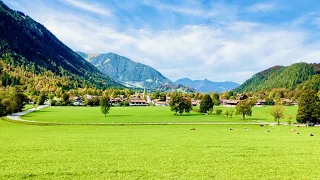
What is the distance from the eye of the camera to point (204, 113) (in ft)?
450

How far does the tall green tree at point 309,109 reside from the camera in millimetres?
86938

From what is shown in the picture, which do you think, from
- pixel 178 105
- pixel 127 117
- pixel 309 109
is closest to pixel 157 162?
pixel 309 109

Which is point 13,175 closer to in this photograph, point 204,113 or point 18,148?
point 18,148

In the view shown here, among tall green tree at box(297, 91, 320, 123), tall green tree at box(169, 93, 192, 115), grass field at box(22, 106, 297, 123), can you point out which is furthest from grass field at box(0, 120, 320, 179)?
tall green tree at box(169, 93, 192, 115)

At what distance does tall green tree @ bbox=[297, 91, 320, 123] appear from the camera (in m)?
86.9

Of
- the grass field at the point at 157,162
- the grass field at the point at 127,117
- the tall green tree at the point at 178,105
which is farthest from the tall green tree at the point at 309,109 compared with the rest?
the grass field at the point at 157,162

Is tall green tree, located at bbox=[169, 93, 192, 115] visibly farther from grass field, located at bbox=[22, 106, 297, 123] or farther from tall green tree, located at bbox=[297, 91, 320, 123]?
tall green tree, located at bbox=[297, 91, 320, 123]

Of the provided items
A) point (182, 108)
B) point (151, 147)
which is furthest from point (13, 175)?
point (182, 108)

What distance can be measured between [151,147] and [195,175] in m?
15.1

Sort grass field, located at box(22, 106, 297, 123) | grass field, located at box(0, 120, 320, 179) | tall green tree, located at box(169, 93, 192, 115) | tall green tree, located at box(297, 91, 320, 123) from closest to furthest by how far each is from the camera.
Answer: grass field, located at box(0, 120, 320, 179)
tall green tree, located at box(297, 91, 320, 123)
grass field, located at box(22, 106, 297, 123)
tall green tree, located at box(169, 93, 192, 115)

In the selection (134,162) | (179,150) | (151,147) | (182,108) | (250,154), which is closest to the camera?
(134,162)

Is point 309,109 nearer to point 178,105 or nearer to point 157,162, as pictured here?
point 178,105

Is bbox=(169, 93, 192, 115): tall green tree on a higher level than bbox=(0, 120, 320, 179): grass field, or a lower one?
higher

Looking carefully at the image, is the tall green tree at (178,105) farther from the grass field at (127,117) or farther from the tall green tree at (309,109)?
the tall green tree at (309,109)
